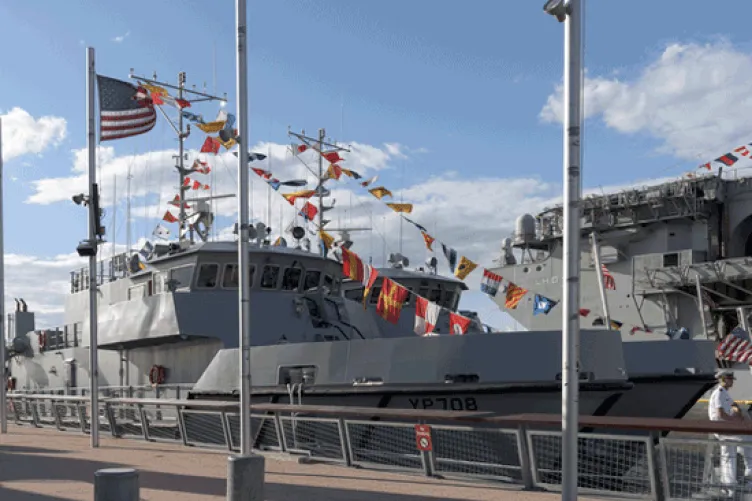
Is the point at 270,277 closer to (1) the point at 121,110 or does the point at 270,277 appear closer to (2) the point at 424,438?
(1) the point at 121,110

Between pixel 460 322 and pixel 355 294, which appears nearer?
pixel 460 322

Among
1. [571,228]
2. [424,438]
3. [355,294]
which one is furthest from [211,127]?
[355,294]

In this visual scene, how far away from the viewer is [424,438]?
8.70 meters

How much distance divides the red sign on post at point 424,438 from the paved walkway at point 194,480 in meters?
0.32

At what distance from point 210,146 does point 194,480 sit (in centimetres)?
736

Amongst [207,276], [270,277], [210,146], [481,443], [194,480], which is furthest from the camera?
[270,277]

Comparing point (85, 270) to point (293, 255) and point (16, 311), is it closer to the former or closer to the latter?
point (16, 311)

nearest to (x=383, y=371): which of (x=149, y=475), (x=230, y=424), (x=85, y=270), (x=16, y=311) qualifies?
(x=230, y=424)

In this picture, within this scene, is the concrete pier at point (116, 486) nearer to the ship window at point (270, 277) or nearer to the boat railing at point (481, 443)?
the boat railing at point (481, 443)

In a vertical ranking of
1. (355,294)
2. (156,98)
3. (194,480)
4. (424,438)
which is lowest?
(194,480)

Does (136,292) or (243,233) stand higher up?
(243,233)

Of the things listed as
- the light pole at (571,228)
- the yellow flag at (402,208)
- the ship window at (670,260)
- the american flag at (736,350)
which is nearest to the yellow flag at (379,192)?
the yellow flag at (402,208)

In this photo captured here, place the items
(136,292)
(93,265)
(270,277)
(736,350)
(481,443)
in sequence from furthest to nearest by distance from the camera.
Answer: (736,350) < (136,292) < (270,277) < (93,265) < (481,443)

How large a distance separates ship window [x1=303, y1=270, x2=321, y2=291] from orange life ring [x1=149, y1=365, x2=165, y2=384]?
10.3ft
